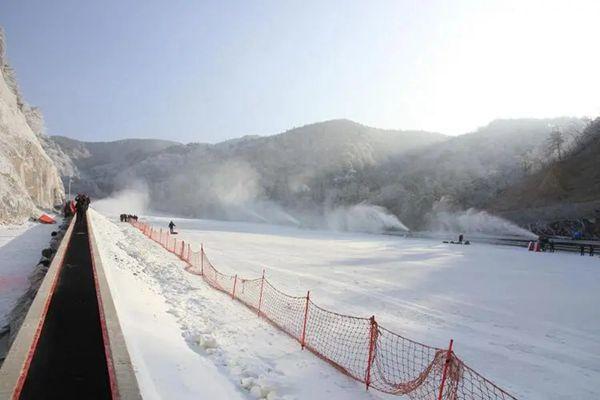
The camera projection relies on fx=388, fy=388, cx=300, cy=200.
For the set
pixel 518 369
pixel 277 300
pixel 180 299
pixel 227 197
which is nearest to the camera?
pixel 518 369

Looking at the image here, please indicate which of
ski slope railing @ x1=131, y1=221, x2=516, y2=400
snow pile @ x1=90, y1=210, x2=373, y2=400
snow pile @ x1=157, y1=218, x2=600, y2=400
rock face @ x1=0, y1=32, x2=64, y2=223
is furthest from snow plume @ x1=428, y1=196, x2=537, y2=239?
rock face @ x1=0, y1=32, x2=64, y2=223

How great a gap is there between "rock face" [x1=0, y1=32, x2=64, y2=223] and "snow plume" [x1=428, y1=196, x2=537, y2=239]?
53147 millimetres

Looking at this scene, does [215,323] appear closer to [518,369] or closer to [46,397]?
[46,397]

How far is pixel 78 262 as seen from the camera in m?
12.9

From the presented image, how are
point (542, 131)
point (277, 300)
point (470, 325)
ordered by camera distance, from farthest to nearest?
point (542, 131)
point (277, 300)
point (470, 325)

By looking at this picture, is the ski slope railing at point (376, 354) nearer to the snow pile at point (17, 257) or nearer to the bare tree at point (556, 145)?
the snow pile at point (17, 257)

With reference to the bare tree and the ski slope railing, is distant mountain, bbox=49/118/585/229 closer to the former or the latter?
the bare tree

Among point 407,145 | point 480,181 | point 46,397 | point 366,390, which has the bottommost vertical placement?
point 366,390

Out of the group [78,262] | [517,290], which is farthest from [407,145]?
[78,262]

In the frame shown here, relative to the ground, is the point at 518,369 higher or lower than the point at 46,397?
lower

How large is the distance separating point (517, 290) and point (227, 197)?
100 m

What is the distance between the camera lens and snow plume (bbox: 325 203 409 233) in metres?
70.2

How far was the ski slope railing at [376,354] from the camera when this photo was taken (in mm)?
6988

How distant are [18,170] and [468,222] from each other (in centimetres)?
5953
